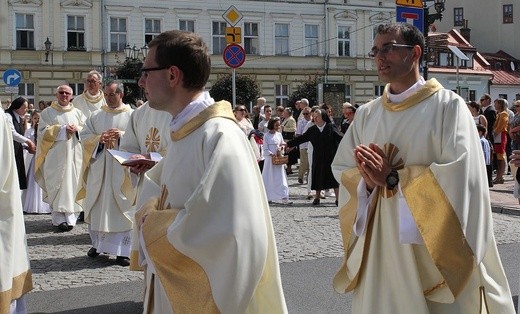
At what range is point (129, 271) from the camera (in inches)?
324

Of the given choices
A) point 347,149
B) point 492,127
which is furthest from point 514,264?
point 492,127

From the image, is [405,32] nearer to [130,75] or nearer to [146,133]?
[146,133]

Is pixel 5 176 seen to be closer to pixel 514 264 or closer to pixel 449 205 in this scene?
pixel 449 205

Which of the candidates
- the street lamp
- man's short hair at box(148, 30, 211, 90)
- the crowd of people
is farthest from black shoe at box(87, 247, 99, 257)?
the street lamp

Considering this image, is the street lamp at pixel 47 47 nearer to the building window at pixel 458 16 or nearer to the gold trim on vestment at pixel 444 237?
the gold trim on vestment at pixel 444 237

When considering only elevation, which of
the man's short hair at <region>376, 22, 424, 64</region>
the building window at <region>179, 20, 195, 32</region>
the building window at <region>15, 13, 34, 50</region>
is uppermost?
the building window at <region>179, 20, 195, 32</region>

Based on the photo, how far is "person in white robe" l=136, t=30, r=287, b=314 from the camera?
324 centimetres

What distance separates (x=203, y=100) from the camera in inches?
141

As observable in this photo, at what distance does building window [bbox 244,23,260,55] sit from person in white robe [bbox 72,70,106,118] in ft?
115

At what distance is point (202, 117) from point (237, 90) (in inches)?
1461

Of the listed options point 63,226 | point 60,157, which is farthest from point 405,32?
point 60,157

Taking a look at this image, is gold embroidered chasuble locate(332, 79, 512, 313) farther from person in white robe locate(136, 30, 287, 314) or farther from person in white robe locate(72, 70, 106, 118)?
person in white robe locate(72, 70, 106, 118)

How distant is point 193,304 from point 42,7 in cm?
4048

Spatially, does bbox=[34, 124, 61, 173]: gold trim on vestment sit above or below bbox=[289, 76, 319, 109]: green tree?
below
